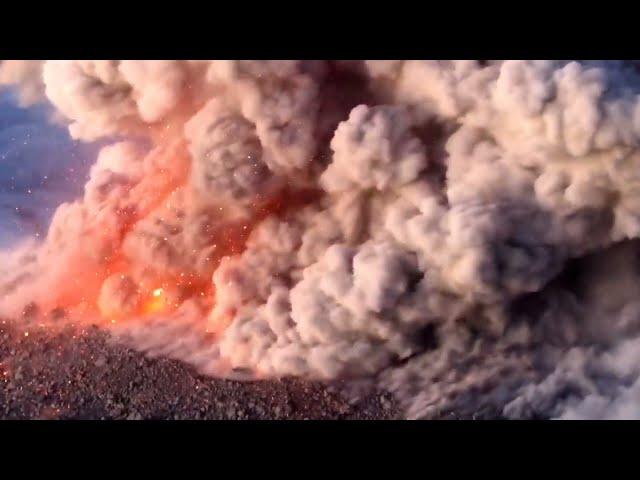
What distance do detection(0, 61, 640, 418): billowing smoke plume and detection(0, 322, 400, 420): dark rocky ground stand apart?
1.13 feet

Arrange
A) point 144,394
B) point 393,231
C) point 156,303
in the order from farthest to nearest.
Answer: point 156,303, point 393,231, point 144,394

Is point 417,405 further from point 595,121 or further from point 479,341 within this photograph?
point 595,121

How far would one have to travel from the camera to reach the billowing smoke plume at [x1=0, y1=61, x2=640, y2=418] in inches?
384

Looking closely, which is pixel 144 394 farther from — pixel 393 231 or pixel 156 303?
pixel 393 231

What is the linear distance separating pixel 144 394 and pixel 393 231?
3734mm

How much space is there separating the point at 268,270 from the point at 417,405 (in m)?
3.22

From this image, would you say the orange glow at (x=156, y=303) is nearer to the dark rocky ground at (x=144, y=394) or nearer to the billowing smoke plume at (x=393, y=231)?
the billowing smoke plume at (x=393, y=231)

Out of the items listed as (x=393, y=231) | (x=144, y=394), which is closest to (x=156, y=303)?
(x=144, y=394)

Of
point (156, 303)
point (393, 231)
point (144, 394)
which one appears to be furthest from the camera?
point (156, 303)

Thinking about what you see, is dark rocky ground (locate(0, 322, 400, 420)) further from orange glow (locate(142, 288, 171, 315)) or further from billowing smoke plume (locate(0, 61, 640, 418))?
orange glow (locate(142, 288, 171, 315))

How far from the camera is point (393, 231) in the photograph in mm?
10719

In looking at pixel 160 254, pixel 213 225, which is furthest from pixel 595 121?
pixel 160 254

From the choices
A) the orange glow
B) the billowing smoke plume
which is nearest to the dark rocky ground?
the billowing smoke plume

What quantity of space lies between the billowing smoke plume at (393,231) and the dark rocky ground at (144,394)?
1.13 feet
